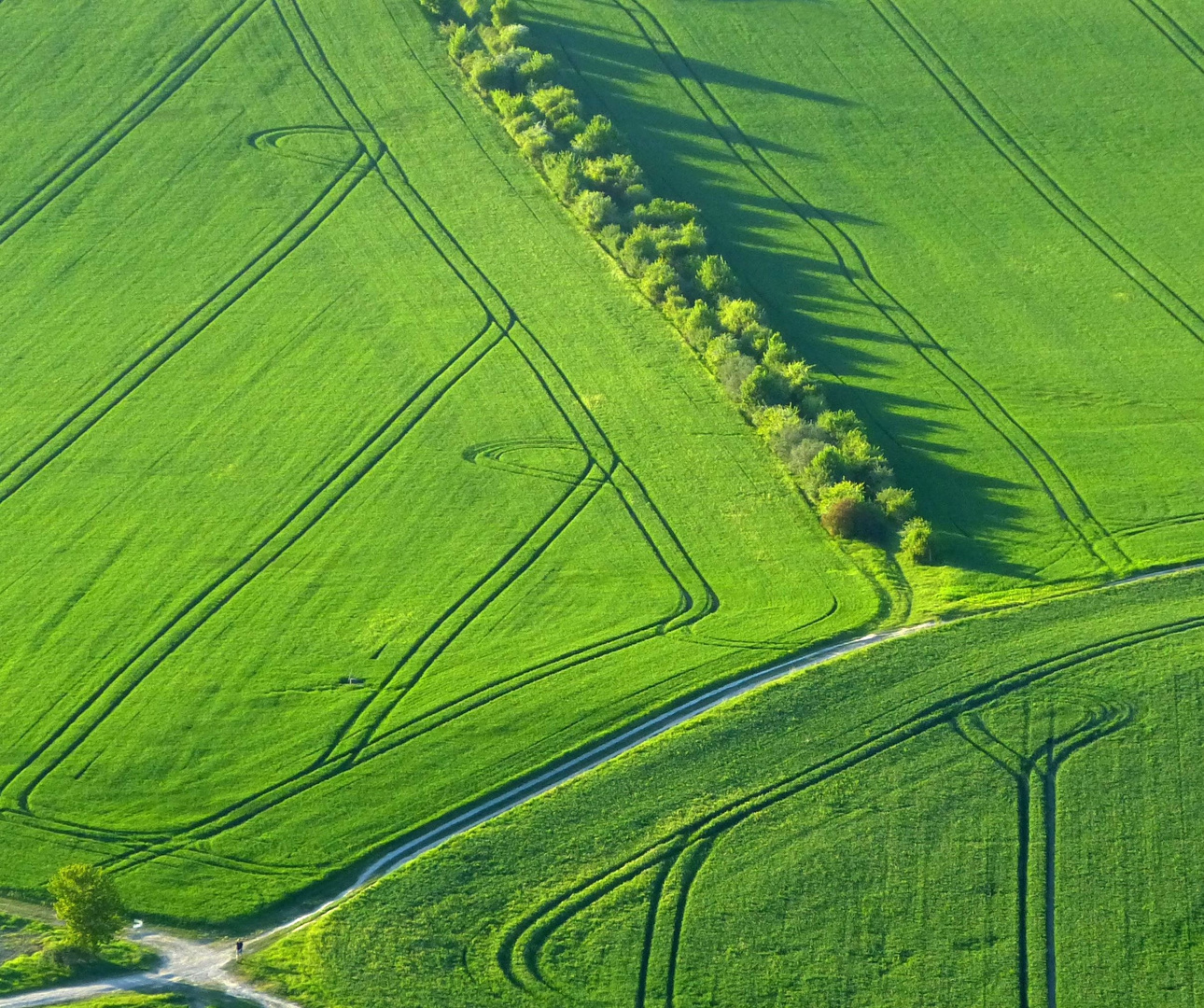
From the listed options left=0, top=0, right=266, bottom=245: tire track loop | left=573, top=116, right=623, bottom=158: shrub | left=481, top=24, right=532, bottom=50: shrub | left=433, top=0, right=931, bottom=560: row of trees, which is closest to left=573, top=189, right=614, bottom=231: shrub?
left=433, top=0, right=931, bottom=560: row of trees

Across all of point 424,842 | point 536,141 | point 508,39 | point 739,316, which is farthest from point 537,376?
point 508,39

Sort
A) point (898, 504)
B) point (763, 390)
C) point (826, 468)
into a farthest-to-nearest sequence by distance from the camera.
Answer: point (763, 390)
point (826, 468)
point (898, 504)

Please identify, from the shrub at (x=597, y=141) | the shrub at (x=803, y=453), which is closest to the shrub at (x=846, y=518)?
the shrub at (x=803, y=453)

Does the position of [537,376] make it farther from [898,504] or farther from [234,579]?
[898,504]

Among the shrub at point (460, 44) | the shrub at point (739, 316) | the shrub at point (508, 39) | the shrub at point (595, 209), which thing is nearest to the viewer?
the shrub at point (739, 316)

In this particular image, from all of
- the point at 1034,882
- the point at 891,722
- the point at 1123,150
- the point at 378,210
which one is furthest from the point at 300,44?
the point at 1034,882

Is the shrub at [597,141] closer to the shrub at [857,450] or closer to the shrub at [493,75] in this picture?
the shrub at [493,75]
